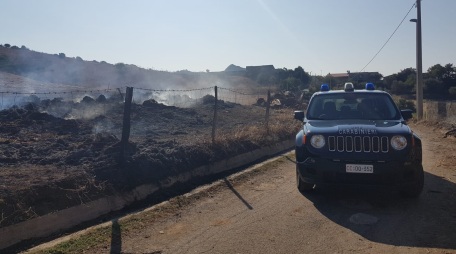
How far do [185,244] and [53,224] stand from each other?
2108mm

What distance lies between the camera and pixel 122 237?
Result: 16.5 ft

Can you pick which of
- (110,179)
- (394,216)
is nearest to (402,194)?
(394,216)

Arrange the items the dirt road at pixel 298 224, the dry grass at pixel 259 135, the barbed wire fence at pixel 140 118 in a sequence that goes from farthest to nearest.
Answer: the barbed wire fence at pixel 140 118 < the dry grass at pixel 259 135 < the dirt road at pixel 298 224

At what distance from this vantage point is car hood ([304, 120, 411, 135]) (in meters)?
5.91

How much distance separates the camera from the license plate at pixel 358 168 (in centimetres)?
572

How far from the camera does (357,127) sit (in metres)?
6.08

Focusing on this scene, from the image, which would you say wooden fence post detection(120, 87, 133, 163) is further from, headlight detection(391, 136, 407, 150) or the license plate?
headlight detection(391, 136, 407, 150)

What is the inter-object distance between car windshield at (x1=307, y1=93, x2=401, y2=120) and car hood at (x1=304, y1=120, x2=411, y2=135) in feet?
1.17

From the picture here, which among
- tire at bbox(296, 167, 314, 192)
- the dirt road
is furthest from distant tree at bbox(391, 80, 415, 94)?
tire at bbox(296, 167, 314, 192)

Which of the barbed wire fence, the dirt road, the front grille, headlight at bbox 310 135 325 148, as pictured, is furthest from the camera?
the barbed wire fence

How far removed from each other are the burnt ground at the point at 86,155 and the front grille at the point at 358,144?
358 centimetres

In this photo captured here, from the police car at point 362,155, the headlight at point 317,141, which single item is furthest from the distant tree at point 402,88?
the headlight at point 317,141

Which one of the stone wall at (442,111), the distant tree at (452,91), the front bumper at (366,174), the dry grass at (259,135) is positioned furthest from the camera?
the distant tree at (452,91)

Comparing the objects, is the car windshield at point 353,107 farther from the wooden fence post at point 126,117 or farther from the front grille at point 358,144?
the wooden fence post at point 126,117
